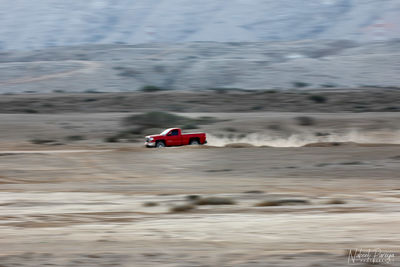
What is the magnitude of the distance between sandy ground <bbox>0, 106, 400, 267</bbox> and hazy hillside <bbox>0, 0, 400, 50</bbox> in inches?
3328

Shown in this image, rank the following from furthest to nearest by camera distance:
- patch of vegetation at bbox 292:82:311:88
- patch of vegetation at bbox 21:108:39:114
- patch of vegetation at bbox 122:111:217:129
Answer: patch of vegetation at bbox 292:82:311:88 < patch of vegetation at bbox 21:108:39:114 < patch of vegetation at bbox 122:111:217:129

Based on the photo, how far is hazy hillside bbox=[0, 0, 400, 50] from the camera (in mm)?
111125

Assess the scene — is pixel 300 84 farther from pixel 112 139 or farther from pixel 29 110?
pixel 112 139

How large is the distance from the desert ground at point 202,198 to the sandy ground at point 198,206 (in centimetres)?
3

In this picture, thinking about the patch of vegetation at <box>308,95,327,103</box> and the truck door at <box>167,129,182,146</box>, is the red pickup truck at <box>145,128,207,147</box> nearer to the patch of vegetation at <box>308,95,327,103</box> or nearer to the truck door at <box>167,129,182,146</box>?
the truck door at <box>167,129,182,146</box>

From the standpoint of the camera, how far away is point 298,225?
1084 cm

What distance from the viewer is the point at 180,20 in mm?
120000

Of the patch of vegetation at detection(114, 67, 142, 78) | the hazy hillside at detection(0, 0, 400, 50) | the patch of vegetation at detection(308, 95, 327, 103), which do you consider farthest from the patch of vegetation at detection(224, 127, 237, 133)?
the hazy hillside at detection(0, 0, 400, 50)

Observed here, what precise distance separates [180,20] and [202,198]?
107703 millimetres

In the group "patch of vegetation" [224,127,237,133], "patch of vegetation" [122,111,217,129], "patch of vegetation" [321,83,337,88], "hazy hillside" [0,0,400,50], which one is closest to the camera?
"patch of vegetation" [224,127,237,133]

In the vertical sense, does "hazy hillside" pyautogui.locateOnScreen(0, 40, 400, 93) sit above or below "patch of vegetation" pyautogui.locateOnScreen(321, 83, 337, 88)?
above

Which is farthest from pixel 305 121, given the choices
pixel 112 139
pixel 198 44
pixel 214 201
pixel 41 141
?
pixel 198 44

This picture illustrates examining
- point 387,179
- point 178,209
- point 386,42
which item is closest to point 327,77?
point 386,42

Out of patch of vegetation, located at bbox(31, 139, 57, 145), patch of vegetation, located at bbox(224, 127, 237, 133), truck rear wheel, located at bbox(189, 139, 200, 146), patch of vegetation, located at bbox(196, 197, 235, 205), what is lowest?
patch of vegetation, located at bbox(196, 197, 235, 205)
